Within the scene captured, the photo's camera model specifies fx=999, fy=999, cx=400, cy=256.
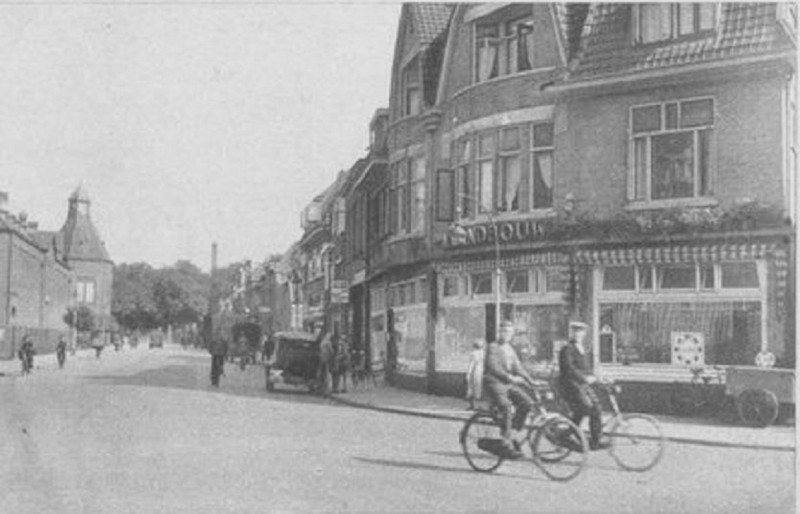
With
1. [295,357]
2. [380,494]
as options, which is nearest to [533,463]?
[380,494]

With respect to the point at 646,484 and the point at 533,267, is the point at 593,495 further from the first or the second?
the point at 533,267

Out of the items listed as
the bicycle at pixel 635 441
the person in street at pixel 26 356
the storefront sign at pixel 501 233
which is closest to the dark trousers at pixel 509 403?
the bicycle at pixel 635 441

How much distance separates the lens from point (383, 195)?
30391 millimetres

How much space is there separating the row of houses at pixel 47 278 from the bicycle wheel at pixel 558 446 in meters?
23.9

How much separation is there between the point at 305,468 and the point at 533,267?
33.2 feet

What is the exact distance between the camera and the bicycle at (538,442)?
10812 mm

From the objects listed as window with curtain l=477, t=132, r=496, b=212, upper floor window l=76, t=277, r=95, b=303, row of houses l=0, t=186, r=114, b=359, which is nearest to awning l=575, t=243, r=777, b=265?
window with curtain l=477, t=132, r=496, b=212

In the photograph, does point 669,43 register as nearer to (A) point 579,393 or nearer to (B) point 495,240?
(B) point 495,240

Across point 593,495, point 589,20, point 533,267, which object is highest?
point 589,20

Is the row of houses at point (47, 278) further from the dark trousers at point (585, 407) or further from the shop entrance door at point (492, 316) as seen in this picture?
the dark trousers at point (585, 407)

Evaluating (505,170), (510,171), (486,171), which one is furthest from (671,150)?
(486,171)

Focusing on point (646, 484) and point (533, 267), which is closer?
point (646, 484)

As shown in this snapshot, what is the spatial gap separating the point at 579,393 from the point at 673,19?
26.5ft

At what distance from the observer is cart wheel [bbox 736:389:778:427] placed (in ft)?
48.9
